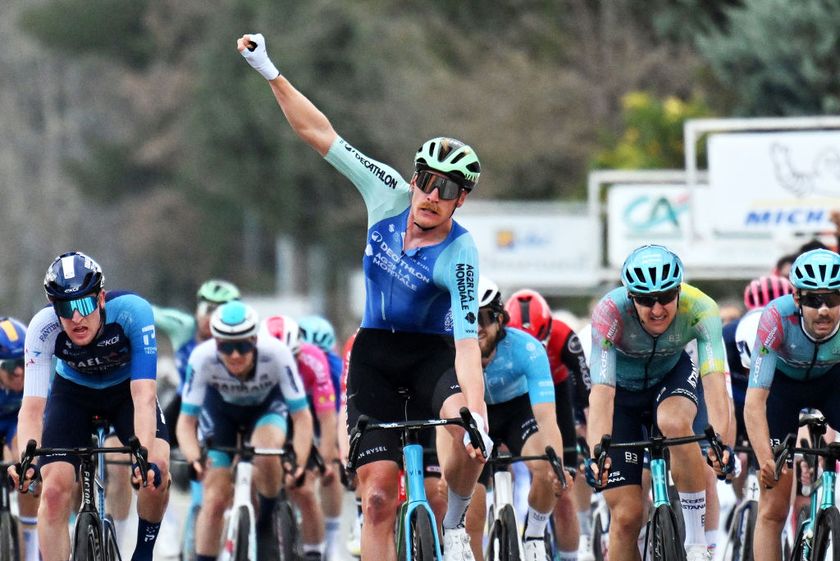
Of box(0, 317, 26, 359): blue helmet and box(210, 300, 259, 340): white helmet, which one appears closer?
box(0, 317, 26, 359): blue helmet

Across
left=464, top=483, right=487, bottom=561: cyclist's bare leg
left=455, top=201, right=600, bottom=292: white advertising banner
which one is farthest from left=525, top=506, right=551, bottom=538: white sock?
left=455, top=201, right=600, bottom=292: white advertising banner

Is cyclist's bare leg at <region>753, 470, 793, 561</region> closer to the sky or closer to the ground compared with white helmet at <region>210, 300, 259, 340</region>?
closer to the ground

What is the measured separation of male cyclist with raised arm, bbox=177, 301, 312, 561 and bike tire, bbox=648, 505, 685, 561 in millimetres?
3611

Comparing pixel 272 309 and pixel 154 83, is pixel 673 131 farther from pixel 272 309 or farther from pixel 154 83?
pixel 154 83

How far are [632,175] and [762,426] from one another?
1775 cm

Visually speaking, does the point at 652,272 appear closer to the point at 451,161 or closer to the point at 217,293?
the point at 451,161

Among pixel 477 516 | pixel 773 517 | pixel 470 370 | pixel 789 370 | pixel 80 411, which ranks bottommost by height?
pixel 773 517

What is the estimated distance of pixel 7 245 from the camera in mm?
89438

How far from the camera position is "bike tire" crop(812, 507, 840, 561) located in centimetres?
987

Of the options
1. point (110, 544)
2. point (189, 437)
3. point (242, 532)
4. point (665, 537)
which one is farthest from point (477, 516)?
point (110, 544)

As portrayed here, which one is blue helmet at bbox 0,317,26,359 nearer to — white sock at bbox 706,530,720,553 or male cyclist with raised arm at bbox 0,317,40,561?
male cyclist with raised arm at bbox 0,317,40,561

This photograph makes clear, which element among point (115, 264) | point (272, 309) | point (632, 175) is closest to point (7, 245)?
point (115, 264)

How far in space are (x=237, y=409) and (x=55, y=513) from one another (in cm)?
357

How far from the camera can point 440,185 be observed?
31.1 ft
